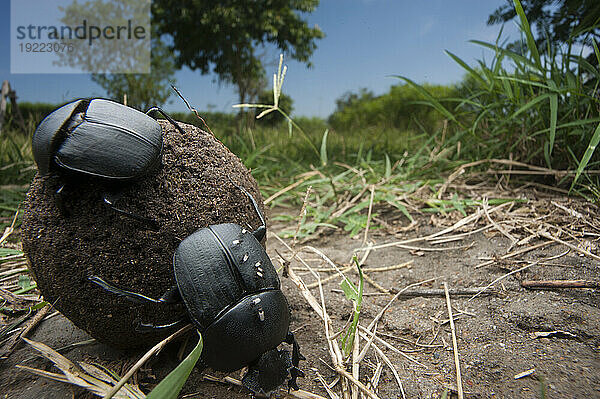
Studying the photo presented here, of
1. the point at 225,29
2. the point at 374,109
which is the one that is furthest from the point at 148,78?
the point at 374,109

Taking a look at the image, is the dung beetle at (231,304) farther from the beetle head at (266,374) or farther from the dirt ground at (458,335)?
the dirt ground at (458,335)

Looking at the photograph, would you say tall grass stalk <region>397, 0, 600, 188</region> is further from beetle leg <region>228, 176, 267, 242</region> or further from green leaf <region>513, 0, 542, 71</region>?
beetle leg <region>228, 176, 267, 242</region>

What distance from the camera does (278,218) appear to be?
320cm

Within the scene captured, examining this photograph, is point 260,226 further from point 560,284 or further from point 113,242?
point 560,284

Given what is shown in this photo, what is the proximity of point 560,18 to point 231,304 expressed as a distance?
3848 millimetres

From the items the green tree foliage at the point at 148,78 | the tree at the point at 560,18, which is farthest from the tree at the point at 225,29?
the tree at the point at 560,18

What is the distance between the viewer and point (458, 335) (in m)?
1.58

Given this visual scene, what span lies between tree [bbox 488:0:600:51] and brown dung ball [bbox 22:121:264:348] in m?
2.99

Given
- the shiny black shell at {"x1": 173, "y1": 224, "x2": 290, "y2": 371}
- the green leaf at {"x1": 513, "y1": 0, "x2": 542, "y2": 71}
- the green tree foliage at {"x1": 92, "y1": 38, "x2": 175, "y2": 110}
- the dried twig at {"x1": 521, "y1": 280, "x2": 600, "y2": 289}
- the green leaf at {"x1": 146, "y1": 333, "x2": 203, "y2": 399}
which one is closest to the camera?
the green leaf at {"x1": 146, "y1": 333, "x2": 203, "y2": 399}

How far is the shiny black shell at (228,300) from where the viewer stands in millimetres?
1201

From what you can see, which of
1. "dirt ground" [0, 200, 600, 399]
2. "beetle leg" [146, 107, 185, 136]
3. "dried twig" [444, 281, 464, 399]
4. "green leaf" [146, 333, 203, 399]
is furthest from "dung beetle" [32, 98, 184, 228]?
"dried twig" [444, 281, 464, 399]

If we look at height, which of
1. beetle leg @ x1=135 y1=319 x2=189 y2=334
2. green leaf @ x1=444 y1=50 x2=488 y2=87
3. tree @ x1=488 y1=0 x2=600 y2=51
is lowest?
beetle leg @ x1=135 y1=319 x2=189 y2=334

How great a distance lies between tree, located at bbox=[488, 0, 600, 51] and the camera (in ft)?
9.55

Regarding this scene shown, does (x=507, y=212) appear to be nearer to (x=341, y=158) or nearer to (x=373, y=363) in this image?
(x=373, y=363)
